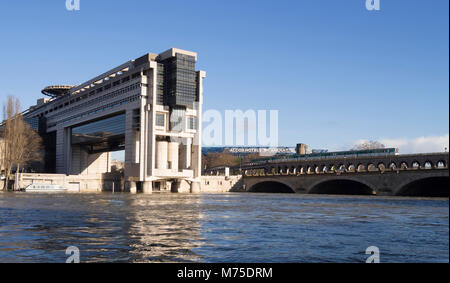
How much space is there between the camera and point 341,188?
449 feet

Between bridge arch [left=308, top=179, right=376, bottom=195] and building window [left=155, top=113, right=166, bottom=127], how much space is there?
4582cm

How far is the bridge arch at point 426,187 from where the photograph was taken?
103875 millimetres

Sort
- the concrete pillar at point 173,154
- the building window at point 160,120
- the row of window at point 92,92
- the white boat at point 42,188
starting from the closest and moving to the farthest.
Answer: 1. the white boat at point 42,188
2. the building window at point 160,120
3. the concrete pillar at point 173,154
4. the row of window at point 92,92

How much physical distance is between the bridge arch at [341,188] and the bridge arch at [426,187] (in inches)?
681

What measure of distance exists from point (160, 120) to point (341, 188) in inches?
2279

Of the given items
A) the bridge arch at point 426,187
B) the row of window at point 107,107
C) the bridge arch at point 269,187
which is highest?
the row of window at point 107,107

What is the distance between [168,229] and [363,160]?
356 ft

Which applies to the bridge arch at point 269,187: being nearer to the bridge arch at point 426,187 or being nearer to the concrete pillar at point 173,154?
the concrete pillar at point 173,154

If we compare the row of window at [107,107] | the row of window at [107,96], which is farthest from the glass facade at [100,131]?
the row of window at [107,96]

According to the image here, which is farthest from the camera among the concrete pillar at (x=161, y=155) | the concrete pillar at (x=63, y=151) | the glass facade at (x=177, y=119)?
the concrete pillar at (x=63, y=151)

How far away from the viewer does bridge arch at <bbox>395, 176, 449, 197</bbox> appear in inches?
4090

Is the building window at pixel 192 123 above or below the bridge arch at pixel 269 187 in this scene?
above
